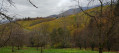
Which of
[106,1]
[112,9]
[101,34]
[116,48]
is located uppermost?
[106,1]

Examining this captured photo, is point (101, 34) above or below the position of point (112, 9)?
below

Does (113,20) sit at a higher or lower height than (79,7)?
lower

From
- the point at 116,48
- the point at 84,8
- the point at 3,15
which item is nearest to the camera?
the point at 3,15

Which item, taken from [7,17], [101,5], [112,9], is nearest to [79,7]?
[101,5]

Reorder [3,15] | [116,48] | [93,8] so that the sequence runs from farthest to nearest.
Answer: [116,48] < [93,8] < [3,15]

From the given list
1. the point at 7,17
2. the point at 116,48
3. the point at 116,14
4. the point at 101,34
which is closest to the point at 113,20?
the point at 116,14

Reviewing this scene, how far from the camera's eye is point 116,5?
4.36m

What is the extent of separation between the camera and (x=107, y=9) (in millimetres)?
4930

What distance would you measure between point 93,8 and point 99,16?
0.87 metres

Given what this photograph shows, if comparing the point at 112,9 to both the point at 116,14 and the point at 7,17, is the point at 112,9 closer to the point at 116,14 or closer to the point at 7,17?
the point at 116,14

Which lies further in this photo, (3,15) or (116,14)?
(116,14)

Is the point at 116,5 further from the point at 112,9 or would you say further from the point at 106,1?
the point at 106,1

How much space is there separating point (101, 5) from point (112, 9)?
1.53 ft

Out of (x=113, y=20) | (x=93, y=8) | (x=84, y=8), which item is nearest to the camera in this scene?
(x=113, y=20)
